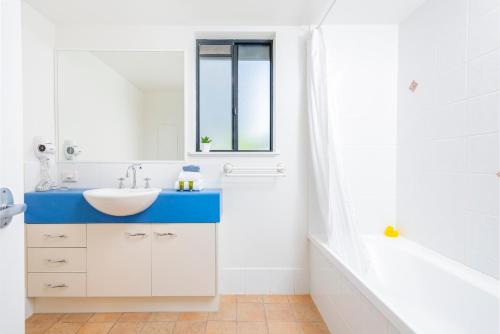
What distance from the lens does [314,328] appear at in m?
1.81

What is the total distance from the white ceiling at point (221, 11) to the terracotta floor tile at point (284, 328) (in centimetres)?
218

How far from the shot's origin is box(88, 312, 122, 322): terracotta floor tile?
75.2 inches

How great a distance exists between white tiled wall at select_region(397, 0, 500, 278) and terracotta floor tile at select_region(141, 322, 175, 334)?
180 centimetres

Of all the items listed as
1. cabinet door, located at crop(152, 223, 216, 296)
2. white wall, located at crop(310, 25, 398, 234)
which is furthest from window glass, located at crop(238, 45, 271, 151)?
cabinet door, located at crop(152, 223, 216, 296)

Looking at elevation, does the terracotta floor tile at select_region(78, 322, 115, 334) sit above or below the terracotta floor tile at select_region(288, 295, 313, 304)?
below

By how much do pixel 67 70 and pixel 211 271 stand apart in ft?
6.46

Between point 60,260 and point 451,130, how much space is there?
2.65m

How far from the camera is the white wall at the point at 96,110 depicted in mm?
2277

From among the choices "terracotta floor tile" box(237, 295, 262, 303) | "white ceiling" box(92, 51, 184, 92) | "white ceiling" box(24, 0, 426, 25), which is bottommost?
"terracotta floor tile" box(237, 295, 262, 303)

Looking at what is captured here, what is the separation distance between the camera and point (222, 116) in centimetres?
239

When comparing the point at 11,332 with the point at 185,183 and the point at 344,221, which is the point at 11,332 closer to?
the point at 185,183

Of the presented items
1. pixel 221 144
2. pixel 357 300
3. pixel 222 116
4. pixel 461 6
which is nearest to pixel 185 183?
pixel 221 144

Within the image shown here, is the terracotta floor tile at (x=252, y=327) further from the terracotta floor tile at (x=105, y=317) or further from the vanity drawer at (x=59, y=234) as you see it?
the vanity drawer at (x=59, y=234)

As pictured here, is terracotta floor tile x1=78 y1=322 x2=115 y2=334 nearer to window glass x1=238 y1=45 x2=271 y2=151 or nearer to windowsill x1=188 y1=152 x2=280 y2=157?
windowsill x1=188 y1=152 x2=280 y2=157
